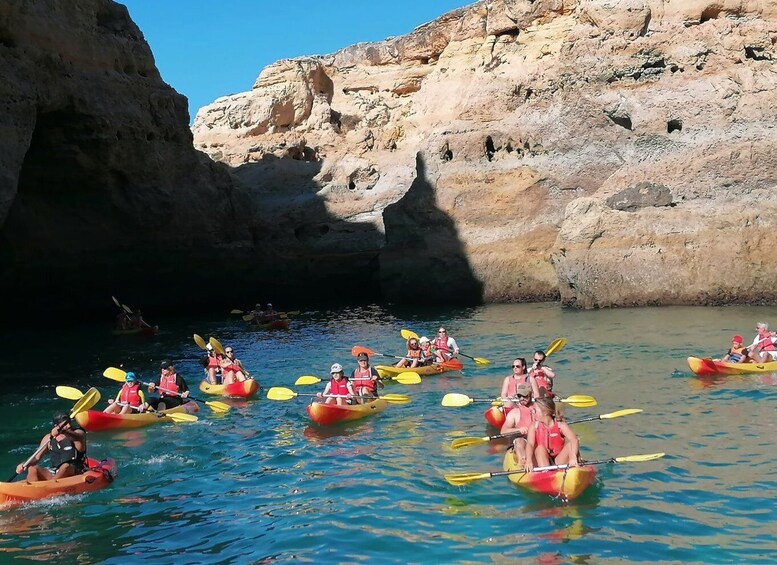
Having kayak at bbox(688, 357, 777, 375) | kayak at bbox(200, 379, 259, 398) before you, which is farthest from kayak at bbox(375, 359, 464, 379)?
kayak at bbox(688, 357, 777, 375)

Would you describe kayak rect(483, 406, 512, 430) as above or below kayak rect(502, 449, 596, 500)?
above

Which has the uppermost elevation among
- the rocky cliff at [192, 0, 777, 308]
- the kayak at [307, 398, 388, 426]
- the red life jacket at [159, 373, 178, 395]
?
the rocky cliff at [192, 0, 777, 308]

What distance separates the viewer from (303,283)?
3634 centimetres

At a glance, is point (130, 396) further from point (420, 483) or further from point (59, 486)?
point (420, 483)

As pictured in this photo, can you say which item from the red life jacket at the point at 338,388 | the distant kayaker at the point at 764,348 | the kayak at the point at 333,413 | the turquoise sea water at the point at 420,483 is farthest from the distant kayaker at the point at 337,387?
the distant kayaker at the point at 764,348

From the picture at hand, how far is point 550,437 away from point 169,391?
8256mm

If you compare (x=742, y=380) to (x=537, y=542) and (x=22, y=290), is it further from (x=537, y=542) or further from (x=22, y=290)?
(x=22, y=290)

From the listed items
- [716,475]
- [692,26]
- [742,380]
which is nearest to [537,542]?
[716,475]

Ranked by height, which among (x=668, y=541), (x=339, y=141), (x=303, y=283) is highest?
(x=339, y=141)

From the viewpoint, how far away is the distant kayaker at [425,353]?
60.4ft

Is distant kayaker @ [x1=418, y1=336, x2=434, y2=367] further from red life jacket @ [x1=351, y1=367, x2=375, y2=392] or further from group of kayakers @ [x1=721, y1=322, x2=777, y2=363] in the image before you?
group of kayakers @ [x1=721, y1=322, x2=777, y2=363]

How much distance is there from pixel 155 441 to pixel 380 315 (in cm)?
1767

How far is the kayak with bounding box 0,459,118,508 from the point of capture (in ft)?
31.7

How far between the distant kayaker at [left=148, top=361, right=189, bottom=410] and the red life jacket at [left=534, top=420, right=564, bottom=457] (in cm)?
799
